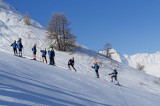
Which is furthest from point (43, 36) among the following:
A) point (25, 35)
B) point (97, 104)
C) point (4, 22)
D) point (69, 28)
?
point (97, 104)

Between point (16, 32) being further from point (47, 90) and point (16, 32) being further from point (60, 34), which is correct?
point (47, 90)

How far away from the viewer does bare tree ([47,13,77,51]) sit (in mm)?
33719

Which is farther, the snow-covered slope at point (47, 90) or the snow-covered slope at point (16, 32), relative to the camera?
the snow-covered slope at point (16, 32)

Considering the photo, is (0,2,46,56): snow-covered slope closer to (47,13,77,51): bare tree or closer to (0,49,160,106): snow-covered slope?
(47,13,77,51): bare tree

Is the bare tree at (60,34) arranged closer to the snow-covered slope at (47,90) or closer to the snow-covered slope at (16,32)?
the snow-covered slope at (16,32)

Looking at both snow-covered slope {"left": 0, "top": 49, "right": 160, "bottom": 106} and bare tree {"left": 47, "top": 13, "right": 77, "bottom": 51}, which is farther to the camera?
bare tree {"left": 47, "top": 13, "right": 77, "bottom": 51}

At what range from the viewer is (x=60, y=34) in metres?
34.3

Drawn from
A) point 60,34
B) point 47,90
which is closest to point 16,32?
point 60,34

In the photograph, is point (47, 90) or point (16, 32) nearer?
point (47, 90)

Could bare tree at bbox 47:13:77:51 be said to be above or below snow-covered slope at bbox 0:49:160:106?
above

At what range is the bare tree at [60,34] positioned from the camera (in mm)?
33719

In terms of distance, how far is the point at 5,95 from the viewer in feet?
12.3

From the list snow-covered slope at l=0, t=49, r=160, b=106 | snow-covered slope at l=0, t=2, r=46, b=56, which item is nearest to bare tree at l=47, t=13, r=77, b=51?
snow-covered slope at l=0, t=2, r=46, b=56

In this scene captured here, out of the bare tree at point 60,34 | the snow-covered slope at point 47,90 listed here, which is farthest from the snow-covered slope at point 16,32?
the snow-covered slope at point 47,90
